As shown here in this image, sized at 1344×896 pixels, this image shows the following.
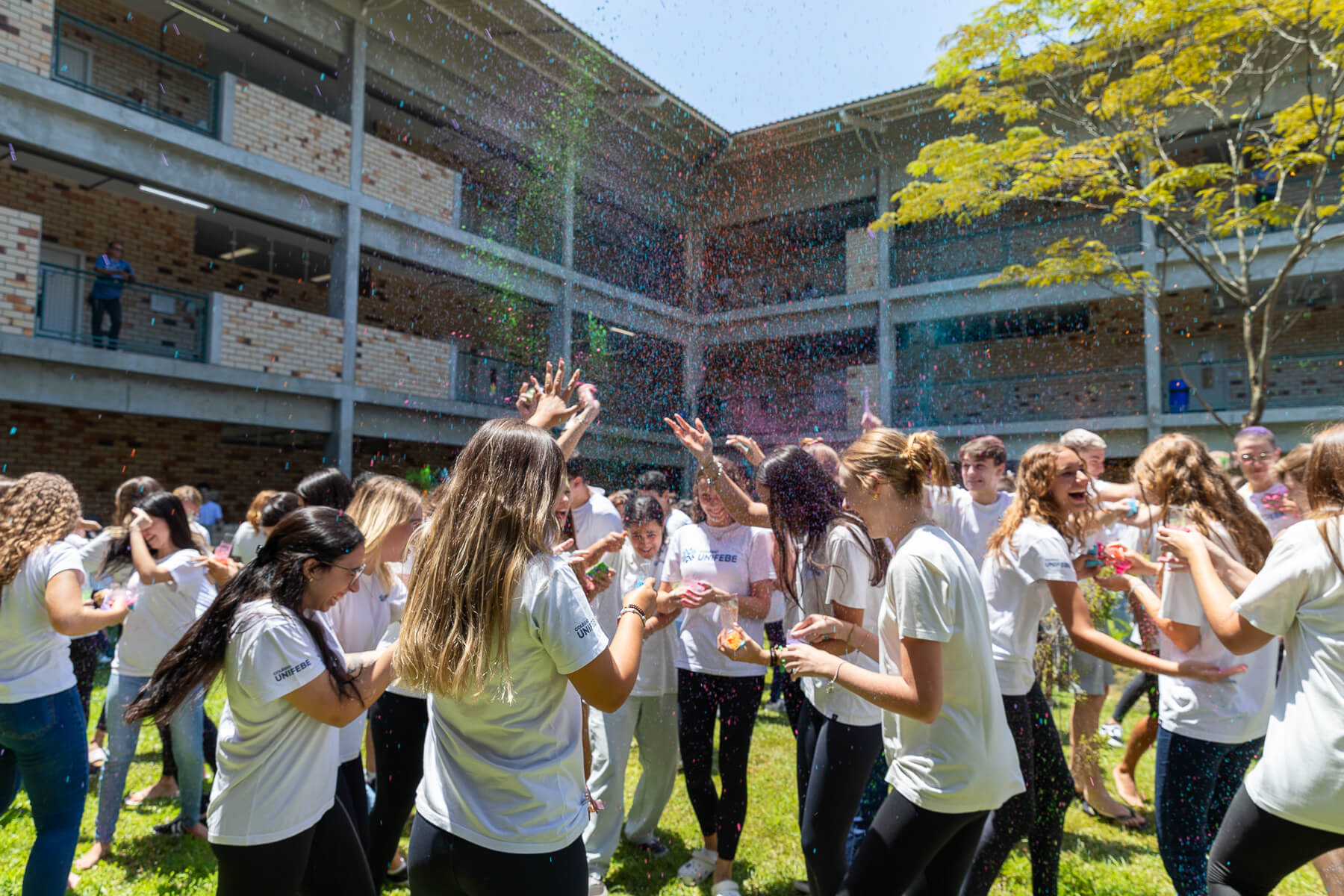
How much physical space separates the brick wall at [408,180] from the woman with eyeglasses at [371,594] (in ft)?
36.4

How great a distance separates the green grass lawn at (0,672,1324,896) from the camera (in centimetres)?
365

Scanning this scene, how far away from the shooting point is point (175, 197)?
11461mm

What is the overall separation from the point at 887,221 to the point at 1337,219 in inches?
328

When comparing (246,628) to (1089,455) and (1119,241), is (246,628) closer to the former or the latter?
(1089,455)

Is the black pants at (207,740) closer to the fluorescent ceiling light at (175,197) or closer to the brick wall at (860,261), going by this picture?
the fluorescent ceiling light at (175,197)

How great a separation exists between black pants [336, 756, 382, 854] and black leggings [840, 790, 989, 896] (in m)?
1.79

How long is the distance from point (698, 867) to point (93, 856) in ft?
9.69

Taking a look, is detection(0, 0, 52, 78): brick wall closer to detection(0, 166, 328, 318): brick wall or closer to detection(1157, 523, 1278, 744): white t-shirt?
detection(0, 166, 328, 318): brick wall

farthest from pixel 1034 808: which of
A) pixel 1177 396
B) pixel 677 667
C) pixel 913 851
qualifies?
pixel 1177 396

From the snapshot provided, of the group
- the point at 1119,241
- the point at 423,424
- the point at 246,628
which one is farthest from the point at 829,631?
the point at 1119,241

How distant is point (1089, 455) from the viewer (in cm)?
462

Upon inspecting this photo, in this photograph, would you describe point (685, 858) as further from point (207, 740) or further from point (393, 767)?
point (207, 740)

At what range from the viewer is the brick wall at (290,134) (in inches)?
447

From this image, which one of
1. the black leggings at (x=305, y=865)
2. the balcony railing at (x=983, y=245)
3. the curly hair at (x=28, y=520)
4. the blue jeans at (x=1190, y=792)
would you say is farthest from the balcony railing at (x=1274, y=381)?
the curly hair at (x=28, y=520)
